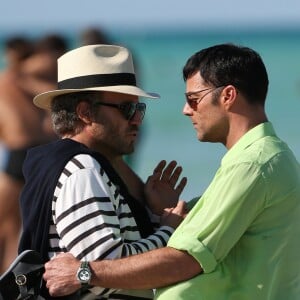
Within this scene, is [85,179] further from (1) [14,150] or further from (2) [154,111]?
(2) [154,111]

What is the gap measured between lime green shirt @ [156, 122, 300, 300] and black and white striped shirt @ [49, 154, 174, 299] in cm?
19

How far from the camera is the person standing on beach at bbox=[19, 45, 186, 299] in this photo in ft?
12.8

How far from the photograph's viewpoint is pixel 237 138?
3.92m

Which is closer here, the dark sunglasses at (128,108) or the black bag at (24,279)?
the black bag at (24,279)

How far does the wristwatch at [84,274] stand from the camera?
3850 millimetres

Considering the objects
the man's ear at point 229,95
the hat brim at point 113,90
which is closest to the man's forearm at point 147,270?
the man's ear at point 229,95

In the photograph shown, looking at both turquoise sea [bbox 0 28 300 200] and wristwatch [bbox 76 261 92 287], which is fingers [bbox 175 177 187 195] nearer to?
wristwatch [bbox 76 261 92 287]

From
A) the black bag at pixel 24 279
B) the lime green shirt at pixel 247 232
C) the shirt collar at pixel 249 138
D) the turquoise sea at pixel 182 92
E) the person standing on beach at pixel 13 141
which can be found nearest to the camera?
the lime green shirt at pixel 247 232

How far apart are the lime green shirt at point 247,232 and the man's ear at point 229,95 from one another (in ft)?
0.42

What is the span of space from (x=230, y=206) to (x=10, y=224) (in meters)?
4.34

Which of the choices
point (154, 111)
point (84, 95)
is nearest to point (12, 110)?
point (84, 95)

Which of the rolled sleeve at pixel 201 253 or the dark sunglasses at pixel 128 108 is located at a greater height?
the dark sunglasses at pixel 128 108

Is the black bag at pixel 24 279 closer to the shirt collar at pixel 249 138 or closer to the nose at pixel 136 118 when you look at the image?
the nose at pixel 136 118

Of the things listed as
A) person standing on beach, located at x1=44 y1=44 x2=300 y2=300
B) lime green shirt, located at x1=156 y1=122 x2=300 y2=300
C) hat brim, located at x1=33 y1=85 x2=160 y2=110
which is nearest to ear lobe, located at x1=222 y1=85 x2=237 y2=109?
person standing on beach, located at x1=44 y1=44 x2=300 y2=300
